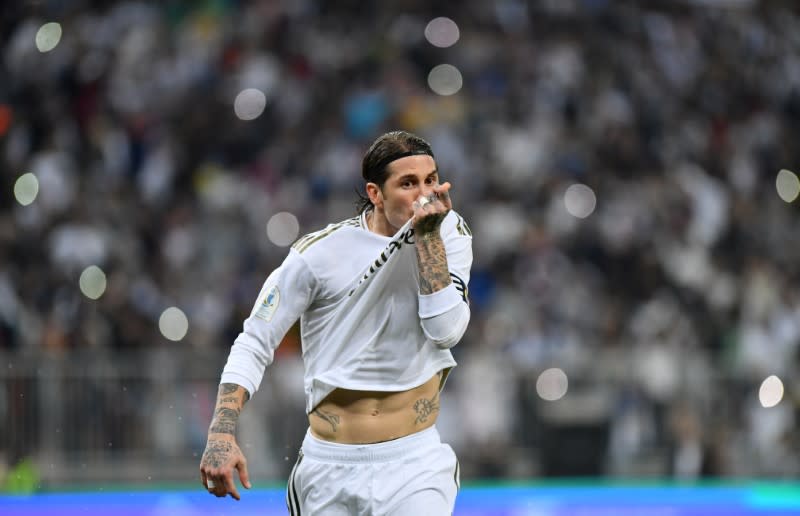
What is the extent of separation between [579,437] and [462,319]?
344 inches

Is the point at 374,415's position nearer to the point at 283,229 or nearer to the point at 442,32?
the point at 283,229

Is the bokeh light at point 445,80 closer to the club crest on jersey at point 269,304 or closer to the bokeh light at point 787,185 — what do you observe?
the bokeh light at point 787,185

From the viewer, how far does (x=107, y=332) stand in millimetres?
12977

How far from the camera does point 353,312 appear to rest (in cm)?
510

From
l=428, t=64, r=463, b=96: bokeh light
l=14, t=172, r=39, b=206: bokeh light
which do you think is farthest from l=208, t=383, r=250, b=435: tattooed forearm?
l=428, t=64, r=463, b=96: bokeh light

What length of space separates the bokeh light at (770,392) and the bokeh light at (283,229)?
17.0ft

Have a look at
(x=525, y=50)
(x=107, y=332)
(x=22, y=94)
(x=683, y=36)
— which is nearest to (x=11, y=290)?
(x=107, y=332)

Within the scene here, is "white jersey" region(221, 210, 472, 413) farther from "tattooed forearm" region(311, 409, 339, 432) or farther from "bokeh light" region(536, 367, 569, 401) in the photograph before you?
"bokeh light" region(536, 367, 569, 401)

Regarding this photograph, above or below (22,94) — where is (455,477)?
below

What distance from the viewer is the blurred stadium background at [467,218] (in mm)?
12539

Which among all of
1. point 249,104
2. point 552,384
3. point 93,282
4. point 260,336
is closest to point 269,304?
point 260,336

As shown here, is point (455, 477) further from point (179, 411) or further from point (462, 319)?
point (179, 411)

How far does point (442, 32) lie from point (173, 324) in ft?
21.5

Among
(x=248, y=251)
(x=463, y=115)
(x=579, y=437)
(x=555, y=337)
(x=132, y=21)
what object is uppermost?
(x=132, y=21)
